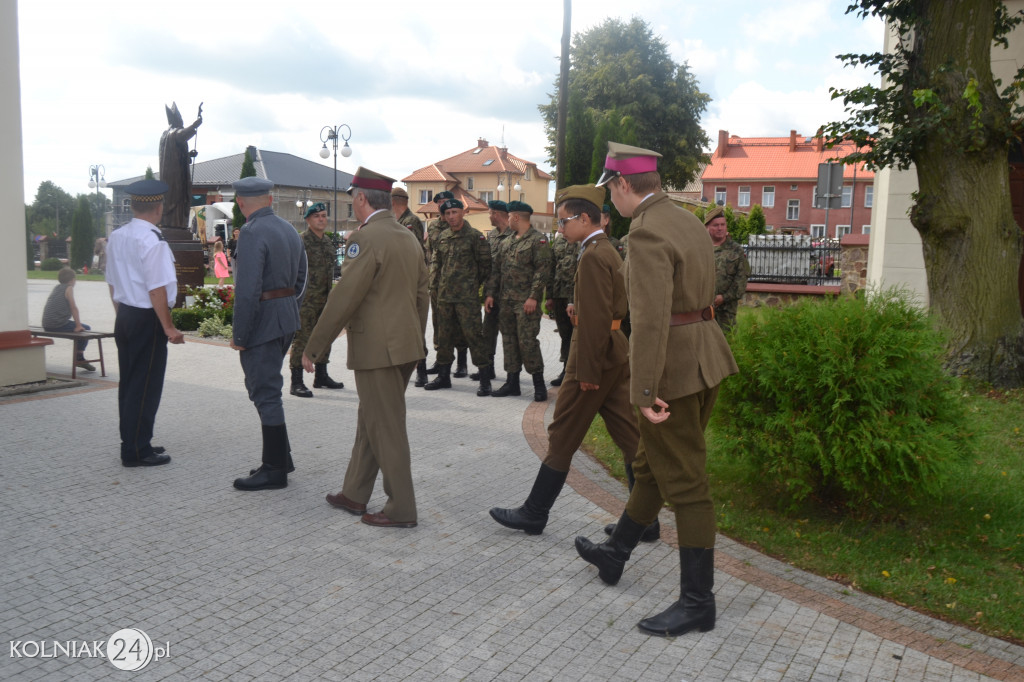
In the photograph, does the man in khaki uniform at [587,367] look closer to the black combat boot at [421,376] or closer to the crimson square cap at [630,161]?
the crimson square cap at [630,161]

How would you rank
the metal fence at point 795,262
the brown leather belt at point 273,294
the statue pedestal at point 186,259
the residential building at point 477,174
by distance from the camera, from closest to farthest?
the brown leather belt at point 273,294 → the statue pedestal at point 186,259 → the metal fence at point 795,262 → the residential building at point 477,174

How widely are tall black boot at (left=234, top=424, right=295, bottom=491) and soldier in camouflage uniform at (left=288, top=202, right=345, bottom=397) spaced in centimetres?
344

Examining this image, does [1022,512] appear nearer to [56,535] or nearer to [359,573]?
[359,573]

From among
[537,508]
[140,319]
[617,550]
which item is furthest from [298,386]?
[617,550]

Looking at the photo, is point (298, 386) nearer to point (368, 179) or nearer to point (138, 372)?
point (138, 372)

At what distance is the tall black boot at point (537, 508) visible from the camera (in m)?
4.89

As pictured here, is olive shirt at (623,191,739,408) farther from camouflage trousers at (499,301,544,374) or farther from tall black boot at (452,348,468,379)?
tall black boot at (452,348,468,379)

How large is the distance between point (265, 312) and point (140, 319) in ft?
3.56

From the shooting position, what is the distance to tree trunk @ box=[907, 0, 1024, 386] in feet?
29.7

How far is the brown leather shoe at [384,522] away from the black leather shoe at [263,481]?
986 mm

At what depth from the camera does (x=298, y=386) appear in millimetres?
9219

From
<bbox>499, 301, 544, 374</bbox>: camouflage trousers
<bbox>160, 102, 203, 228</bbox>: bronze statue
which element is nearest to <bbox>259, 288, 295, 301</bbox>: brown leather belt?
<bbox>499, 301, 544, 374</bbox>: camouflage trousers

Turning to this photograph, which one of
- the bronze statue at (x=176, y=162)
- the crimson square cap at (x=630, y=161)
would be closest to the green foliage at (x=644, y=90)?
the bronze statue at (x=176, y=162)

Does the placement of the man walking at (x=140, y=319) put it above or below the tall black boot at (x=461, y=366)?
above
